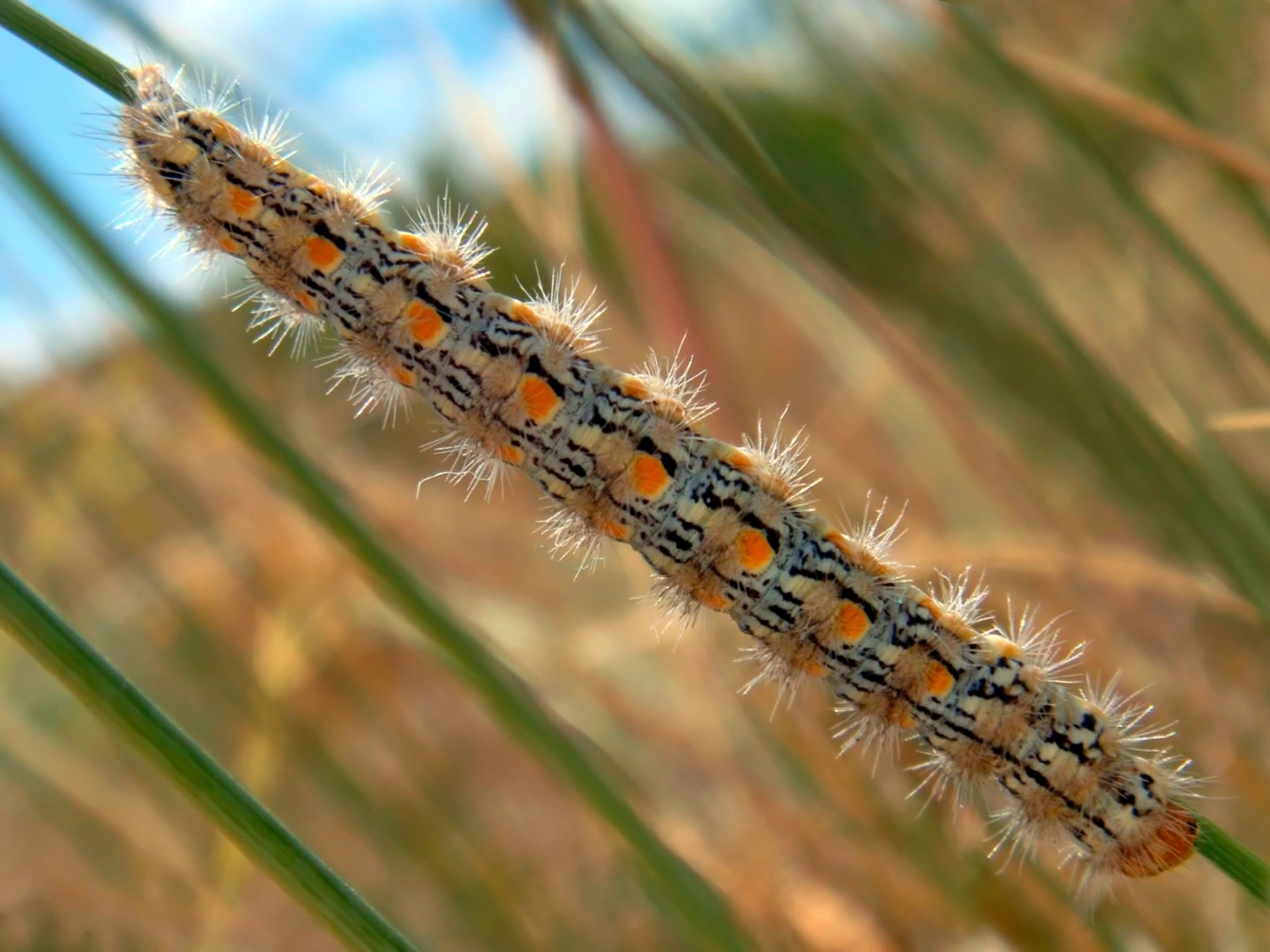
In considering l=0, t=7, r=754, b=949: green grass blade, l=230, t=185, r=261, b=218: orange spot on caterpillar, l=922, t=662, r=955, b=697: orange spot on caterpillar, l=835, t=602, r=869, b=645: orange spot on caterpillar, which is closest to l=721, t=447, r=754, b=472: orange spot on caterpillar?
l=835, t=602, r=869, b=645: orange spot on caterpillar

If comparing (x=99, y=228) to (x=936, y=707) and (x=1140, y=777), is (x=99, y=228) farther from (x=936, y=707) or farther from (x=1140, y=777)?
(x=1140, y=777)

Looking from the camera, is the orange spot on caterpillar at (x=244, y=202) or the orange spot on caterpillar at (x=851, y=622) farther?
the orange spot on caterpillar at (x=244, y=202)

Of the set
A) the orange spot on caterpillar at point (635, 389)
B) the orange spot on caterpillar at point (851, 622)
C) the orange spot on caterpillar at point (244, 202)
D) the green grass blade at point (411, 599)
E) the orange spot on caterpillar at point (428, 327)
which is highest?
the orange spot on caterpillar at point (635, 389)

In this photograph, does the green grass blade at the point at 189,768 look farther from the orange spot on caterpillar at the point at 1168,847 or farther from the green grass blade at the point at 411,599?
the orange spot on caterpillar at the point at 1168,847

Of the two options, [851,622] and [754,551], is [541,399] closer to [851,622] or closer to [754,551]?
[754,551]

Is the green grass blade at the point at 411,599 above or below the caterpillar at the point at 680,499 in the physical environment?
below

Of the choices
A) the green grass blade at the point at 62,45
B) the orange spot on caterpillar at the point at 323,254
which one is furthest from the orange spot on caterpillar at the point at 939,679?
the green grass blade at the point at 62,45

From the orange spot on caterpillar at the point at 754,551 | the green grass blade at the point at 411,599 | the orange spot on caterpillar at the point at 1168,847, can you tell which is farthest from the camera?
the orange spot on caterpillar at the point at 754,551
